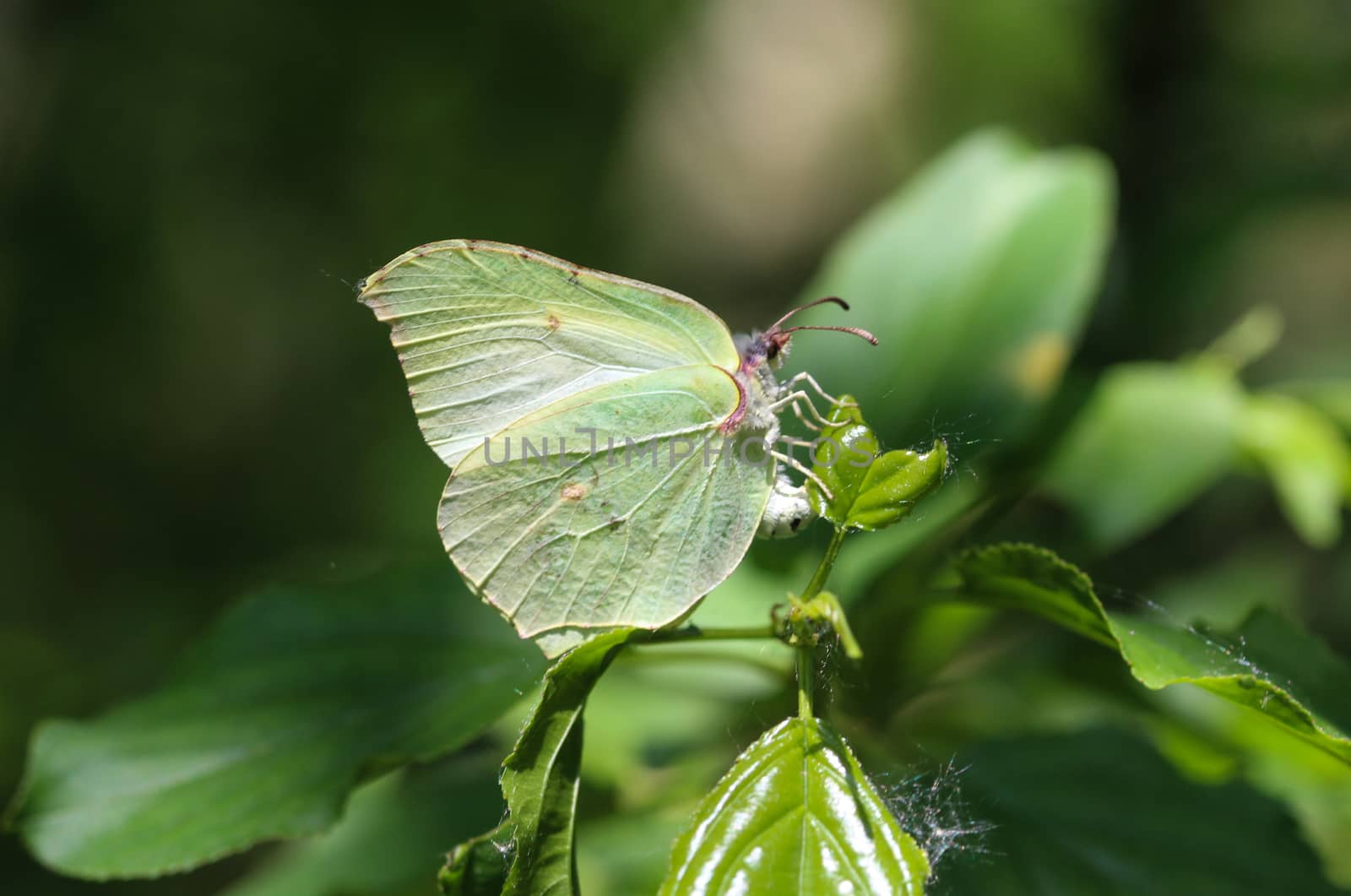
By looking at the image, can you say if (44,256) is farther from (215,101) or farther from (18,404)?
(215,101)

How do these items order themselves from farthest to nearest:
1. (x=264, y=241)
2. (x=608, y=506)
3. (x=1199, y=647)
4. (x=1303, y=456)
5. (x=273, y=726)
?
(x=264, y=241)
(x=1303, y=456)
(x=273, y=726)
(x=608, y=506)
(x=1199, y=647)

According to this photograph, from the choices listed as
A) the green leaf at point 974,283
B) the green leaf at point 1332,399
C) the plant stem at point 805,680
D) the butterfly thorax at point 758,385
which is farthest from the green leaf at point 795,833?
the green leaf at point 1332,399

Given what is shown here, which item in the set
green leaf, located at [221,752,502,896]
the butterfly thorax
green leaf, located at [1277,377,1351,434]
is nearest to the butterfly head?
the butterfly thorax

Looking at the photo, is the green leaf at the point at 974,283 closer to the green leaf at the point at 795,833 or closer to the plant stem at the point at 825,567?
the plant stem at the point at 825,567

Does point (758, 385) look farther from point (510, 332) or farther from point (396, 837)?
point (396, 837)

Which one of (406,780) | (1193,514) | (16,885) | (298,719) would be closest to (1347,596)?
(1193,514)

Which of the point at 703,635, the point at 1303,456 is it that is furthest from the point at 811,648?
the point at 1303,456
